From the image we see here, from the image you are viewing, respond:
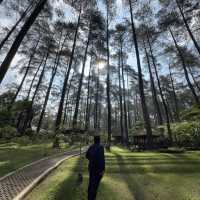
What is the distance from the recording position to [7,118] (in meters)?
7.42

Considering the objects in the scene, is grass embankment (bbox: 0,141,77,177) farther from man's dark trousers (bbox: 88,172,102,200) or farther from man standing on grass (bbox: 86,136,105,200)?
man's dark trousers (bbox: 88,172,102,200)

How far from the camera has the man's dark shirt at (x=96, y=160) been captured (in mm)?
4969

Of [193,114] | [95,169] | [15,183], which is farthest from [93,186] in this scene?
[193,114]

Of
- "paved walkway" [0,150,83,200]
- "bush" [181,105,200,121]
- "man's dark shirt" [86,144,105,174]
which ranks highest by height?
"bush" [181,105,200,121]

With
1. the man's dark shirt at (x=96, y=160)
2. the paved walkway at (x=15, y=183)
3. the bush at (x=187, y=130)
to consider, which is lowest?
the paved walkway at (x=15, y=183)

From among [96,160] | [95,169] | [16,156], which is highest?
[16,156]

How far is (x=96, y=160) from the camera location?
5.04 metres

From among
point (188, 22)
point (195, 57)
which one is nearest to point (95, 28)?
point (188, 22)

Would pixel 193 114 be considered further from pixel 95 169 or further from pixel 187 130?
pixel 95 169

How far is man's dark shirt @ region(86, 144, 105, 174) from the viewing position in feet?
16.3

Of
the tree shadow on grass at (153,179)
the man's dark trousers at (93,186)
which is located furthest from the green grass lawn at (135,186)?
the man's dark trousers at (93,186)

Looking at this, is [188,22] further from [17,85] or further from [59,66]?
[17,85]

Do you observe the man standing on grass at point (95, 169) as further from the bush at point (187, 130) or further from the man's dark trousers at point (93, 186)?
the bush at point (187, 130)

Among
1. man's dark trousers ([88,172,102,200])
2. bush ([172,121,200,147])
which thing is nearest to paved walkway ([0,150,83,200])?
man's dark trousers ([88,172,102,200])
